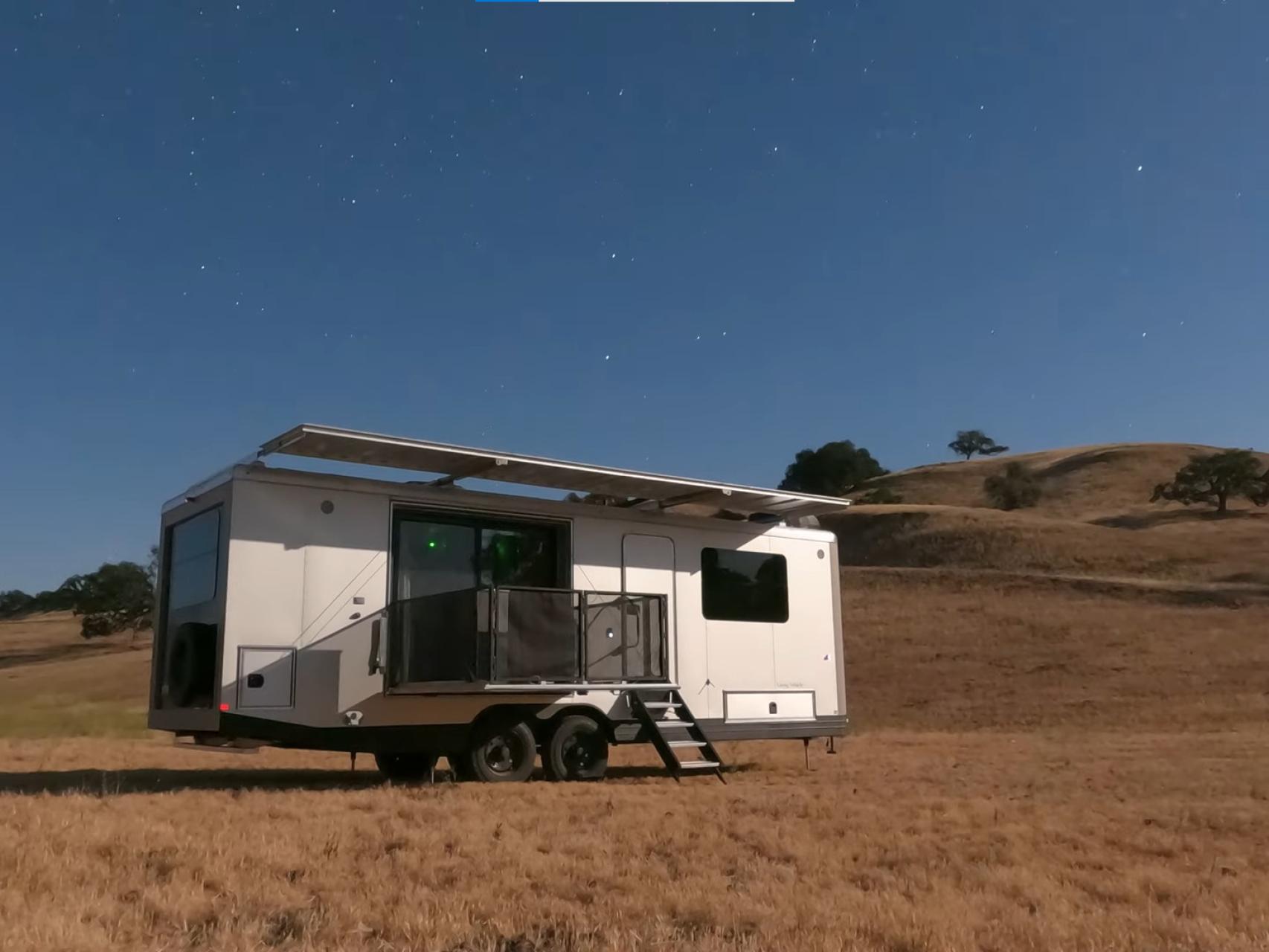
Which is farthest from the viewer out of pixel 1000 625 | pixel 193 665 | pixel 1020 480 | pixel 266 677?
pixel 1020 480

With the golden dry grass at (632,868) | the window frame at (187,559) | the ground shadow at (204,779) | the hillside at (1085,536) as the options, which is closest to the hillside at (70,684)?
the ground shadow at (204,779)

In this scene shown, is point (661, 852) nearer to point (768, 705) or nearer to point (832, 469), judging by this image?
point (768, 705)

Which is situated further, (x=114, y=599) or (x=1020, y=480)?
(x=1020, y=480)

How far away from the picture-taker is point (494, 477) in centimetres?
1295

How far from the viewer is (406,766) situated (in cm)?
1421

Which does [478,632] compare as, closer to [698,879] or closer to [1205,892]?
[698,879]

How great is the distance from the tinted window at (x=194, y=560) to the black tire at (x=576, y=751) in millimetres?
3834

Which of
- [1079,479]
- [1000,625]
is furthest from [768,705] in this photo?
[1079,479]

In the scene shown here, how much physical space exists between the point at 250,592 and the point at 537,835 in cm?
444

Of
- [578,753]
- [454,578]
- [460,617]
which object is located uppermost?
[454,578]

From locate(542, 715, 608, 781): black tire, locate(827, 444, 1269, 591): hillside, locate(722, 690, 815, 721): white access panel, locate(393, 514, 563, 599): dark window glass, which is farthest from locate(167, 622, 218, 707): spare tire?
locate(827, 444, 1269, 591): hillside

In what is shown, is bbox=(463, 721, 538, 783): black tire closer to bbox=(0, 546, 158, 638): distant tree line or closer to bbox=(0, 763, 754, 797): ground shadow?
bbox=(0, 763, 754, 797): ground shadow

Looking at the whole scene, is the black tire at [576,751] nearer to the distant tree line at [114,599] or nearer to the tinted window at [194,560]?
the tinted window at [194,560]

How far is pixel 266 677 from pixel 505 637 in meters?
2.30
